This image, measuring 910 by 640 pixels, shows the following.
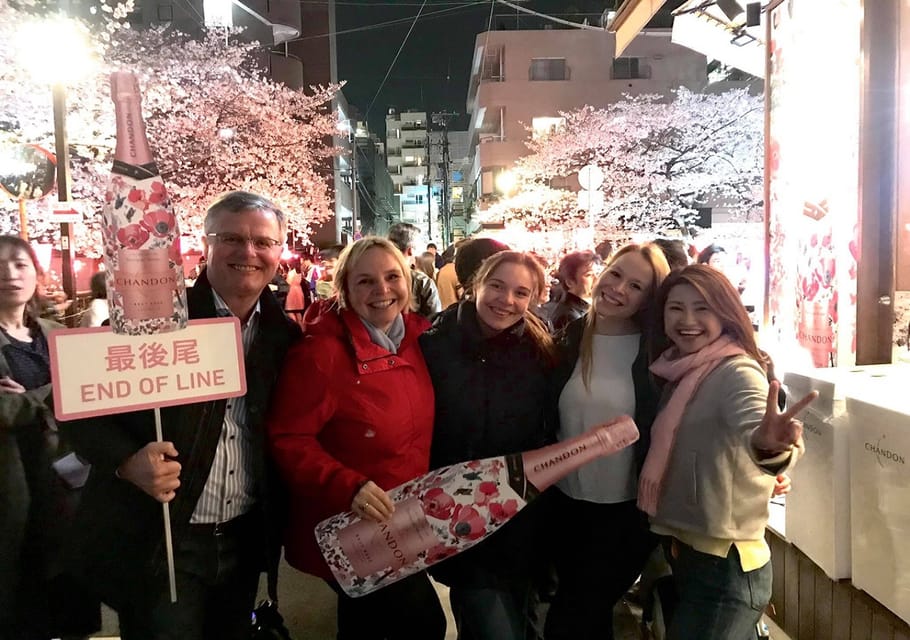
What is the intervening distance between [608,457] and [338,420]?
107 cm

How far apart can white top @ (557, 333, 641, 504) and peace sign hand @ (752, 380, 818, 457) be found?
20.8 inches

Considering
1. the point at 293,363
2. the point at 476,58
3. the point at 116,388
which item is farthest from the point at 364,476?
the point at 476,58

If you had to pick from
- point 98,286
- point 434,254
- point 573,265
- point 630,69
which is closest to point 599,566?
point 573,265

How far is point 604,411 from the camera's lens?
96.0 inches

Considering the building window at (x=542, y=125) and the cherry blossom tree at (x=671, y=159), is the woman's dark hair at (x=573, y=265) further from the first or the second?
the building window at (x=542, y=125)

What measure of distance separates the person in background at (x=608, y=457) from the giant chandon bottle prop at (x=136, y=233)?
4.95 feet

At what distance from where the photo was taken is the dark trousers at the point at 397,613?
2.42 metres

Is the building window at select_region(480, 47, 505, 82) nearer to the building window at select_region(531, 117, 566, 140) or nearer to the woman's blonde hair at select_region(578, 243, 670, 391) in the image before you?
the building window at select_region(531, 117, 566, 140)

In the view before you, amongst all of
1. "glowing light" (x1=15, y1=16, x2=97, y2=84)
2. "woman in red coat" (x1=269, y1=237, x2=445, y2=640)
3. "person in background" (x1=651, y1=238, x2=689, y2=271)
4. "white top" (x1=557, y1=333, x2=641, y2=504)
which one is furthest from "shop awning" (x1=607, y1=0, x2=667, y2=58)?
"glowing light" (x1=15, y1=16, x2=97, y2=84)

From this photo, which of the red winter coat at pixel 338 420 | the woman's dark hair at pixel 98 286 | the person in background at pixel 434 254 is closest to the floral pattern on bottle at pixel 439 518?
the red winter coat at pixel 338 420

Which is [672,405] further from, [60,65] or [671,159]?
[671,159]

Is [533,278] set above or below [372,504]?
above

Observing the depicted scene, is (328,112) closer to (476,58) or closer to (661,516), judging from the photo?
(476,58)

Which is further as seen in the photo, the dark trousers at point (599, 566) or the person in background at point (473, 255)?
the person in background at point (473, 255)
